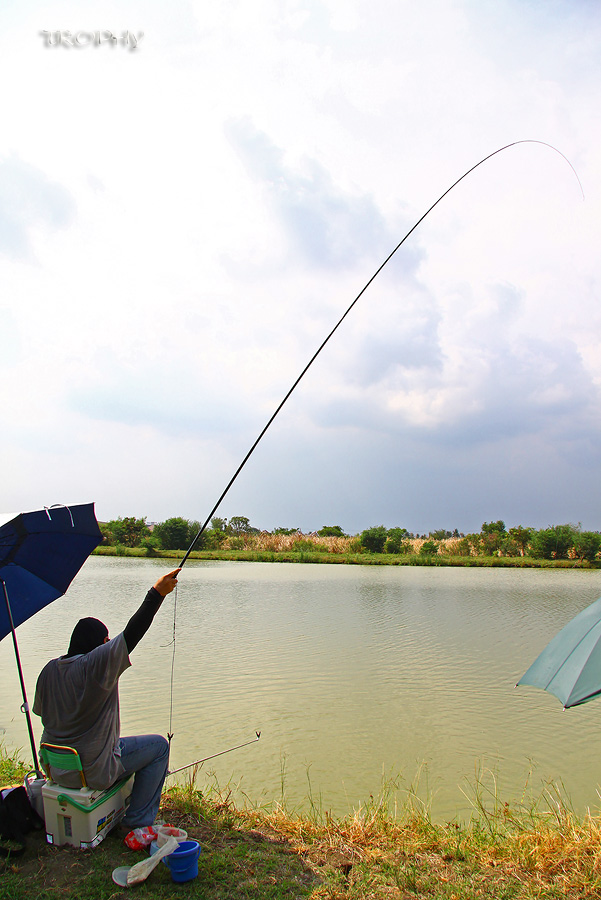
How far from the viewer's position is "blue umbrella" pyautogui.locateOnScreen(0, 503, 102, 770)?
2988mm

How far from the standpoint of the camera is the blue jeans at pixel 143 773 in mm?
2781

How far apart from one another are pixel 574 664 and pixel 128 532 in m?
35.9

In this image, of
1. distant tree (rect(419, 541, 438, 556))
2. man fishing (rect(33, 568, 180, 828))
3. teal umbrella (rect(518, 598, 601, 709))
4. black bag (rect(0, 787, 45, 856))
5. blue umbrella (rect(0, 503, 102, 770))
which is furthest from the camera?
distant tree (rect(419, 541, 438, 556))


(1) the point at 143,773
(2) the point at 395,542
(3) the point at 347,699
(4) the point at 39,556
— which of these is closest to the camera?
(1) the point at 143,773

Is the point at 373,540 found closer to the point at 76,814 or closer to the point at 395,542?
the point at 395,542

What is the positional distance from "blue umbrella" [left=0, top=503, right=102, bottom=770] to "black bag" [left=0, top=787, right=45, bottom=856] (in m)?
0.29

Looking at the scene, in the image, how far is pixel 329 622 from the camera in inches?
416

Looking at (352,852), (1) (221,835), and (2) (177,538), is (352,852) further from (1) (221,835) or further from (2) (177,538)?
(2) (177,538)

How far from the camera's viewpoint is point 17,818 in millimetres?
2686

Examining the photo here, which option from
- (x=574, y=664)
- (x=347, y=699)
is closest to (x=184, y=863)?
(x=574, y=664)

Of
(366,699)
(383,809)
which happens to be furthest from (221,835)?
(366,699)

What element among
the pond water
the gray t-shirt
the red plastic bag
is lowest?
the pond water

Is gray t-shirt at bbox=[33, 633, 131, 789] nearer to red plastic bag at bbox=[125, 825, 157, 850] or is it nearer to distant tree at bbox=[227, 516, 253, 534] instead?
red plastic bag at bbox=[125, 825, 157, 850]

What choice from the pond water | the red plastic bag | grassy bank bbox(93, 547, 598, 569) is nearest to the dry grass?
the red plastic bag
